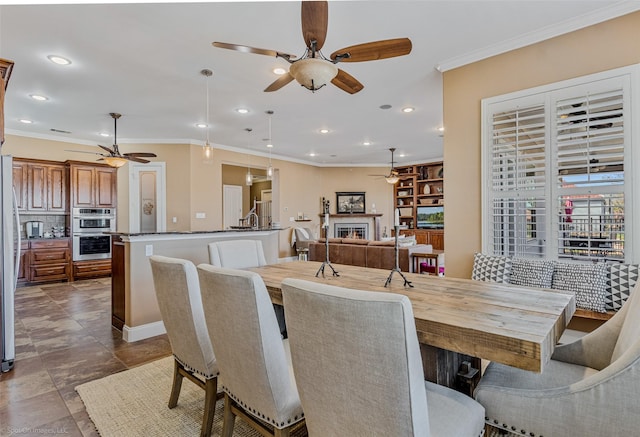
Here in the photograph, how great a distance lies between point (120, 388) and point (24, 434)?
55 cm

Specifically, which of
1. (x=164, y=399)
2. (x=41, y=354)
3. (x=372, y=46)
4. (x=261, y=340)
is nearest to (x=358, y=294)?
(x=261, y=340)

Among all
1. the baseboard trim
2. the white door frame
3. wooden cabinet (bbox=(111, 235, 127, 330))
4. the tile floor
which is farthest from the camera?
the white door frame

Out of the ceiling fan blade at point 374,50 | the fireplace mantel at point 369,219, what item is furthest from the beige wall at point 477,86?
the fireplace mantel at point 369,219

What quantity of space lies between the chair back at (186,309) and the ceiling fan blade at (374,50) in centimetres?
159

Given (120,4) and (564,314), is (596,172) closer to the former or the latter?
(564,314)

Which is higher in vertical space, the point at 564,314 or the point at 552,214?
the point at 552,214

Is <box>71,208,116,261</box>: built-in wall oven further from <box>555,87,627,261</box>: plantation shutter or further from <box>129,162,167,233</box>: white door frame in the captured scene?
<box>555,87,627,261</box>: plantation shutter

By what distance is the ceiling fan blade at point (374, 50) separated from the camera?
6.54 feet

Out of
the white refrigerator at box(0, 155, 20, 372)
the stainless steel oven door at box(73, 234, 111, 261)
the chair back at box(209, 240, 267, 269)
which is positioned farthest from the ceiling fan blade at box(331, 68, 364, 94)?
the stainless steel oven door at box(73, 234, 111, 261)

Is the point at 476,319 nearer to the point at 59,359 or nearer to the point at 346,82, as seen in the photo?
the point at 346,82

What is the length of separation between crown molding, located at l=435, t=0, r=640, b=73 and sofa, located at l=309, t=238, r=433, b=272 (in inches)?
118

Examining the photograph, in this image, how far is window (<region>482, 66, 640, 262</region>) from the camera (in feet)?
8.11

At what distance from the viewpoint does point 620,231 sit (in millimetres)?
2459

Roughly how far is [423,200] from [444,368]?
8.63 m
